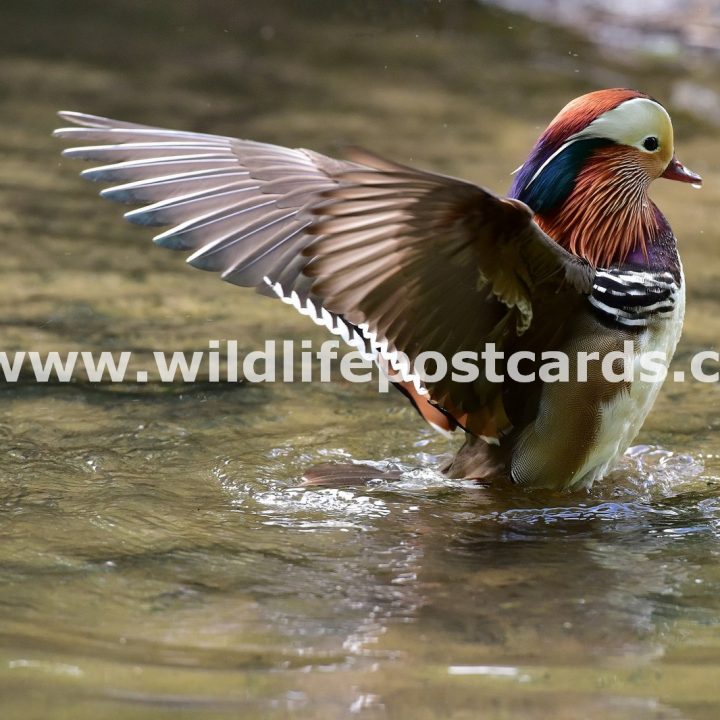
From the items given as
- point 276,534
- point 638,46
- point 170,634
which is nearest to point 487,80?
point 638,46

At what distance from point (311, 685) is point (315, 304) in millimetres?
1458

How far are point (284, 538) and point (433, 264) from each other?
0.81m

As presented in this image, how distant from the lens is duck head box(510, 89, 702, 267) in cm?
346

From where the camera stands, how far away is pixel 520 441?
3.58m

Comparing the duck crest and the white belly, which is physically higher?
the duck crest

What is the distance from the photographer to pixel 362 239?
2.93 meters

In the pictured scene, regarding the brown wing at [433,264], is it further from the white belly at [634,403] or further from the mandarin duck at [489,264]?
the white belly at [634,403]

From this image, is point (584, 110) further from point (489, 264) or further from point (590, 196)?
point (489, 264)

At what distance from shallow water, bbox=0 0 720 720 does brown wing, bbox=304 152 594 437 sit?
1.75 ft

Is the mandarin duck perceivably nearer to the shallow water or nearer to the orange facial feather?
the orange facial feather

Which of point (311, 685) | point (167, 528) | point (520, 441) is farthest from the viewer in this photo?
point (520, 441)

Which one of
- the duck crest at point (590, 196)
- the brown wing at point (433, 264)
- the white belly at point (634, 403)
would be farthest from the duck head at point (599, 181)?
the brown wing at point (433, 264)

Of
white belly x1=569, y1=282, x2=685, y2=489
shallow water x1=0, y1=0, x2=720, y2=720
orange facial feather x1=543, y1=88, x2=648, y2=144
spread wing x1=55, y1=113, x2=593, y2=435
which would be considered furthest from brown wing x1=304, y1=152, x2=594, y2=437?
shallow water x1=0, y1=0, x2=720, y2=720

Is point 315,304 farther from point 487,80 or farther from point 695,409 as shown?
point 487,80
